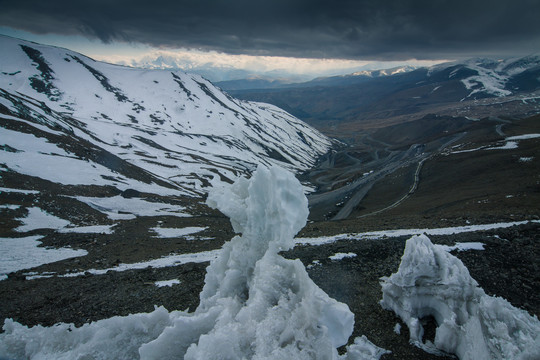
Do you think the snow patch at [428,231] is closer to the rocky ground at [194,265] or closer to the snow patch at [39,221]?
the rocky ground at [194,265]

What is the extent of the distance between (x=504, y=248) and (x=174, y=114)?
660 feet

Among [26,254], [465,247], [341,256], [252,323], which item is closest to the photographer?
[252,323]

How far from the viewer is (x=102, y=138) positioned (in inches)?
4360

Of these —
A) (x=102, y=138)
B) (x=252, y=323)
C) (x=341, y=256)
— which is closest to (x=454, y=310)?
(x=252, y=323)

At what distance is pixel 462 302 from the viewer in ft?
38.6

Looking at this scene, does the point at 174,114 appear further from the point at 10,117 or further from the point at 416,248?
the point at 416,248

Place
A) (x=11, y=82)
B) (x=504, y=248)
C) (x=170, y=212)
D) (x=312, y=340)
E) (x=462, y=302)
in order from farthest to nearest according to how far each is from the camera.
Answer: (x=11, y=82) → (x=170, y=212) → (x=504, y=248) → (x=462, y=302) → (x=312, y=340)

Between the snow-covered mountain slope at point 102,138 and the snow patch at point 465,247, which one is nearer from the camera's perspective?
the snow patch at point 465,247

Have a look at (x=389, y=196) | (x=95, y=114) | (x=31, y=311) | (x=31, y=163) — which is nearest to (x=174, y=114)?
(x=95, y=114)

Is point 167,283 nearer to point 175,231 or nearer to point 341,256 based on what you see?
point 341,256

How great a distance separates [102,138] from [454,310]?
123923 mm

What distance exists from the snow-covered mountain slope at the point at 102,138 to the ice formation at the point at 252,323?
165 ft

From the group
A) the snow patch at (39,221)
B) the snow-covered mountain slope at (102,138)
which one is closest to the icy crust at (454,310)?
the snow patch at (39,221)

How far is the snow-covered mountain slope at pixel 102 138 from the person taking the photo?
58.6 meters
